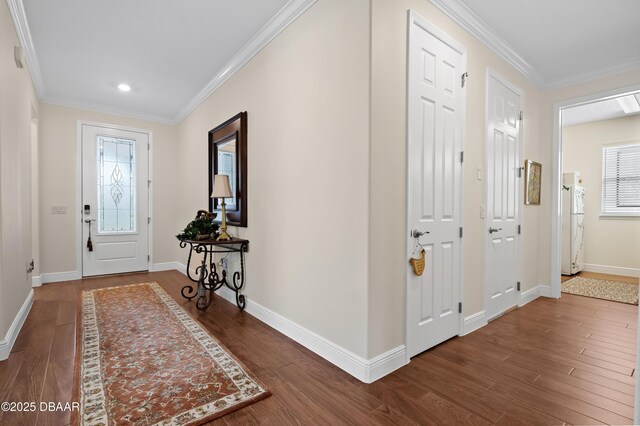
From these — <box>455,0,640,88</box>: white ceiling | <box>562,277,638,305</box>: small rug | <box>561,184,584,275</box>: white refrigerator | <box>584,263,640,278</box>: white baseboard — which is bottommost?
<box>562,277,638,305</box>: small rug

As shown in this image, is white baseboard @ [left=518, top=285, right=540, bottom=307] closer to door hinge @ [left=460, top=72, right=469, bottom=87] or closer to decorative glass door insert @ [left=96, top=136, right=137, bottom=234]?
door hinge @ [left=460, top=72, right=469, bottom=87]

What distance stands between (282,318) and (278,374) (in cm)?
71

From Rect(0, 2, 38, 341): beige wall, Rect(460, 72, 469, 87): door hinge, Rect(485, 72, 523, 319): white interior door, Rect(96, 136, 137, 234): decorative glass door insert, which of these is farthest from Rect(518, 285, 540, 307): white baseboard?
Rect(96, 136, 137, 234): decorative glass door insert

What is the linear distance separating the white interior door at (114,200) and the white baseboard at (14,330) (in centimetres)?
174

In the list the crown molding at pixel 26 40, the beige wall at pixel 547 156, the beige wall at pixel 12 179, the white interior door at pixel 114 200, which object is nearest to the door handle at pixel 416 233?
the beige wall at pixel 547 156

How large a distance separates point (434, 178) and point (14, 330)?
3.59 meters

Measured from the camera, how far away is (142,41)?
3.12 meters

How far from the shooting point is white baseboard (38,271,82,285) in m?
4.55

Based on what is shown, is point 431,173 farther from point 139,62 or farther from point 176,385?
point 139,62

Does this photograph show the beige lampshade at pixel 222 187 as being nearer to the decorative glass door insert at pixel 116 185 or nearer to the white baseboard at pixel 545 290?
the decorative glass door insert at pixel 116 185

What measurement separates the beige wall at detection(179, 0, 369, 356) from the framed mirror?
0.11 metres

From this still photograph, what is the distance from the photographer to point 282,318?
8.91 feet

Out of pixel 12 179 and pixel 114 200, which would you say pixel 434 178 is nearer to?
pixel 12 179

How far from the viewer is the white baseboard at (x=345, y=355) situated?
1947 mm
